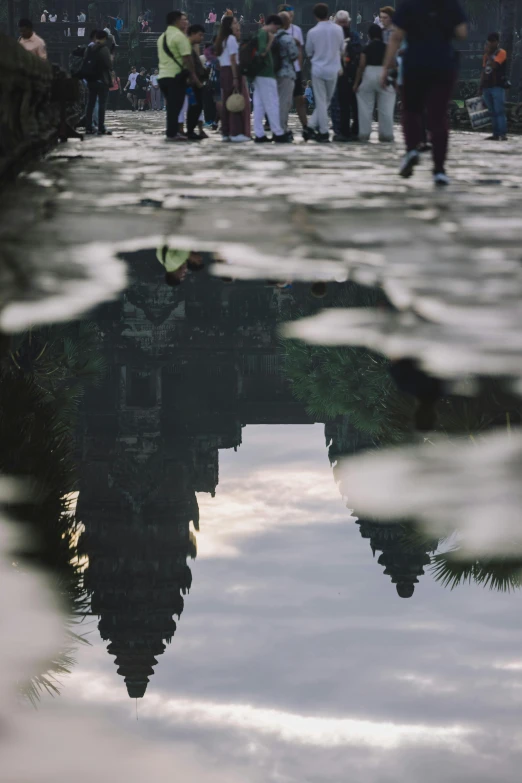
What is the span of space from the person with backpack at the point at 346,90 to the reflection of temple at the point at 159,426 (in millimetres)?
15787

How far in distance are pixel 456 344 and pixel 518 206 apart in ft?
18.3

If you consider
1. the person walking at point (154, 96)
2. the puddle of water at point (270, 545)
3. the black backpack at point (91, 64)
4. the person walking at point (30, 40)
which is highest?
the puddle of water at point (270, 545)

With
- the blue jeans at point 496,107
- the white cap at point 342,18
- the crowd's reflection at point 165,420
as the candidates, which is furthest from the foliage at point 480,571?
the blue jeans at point 496,107

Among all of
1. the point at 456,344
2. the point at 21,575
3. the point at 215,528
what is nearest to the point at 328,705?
the point at 21,575

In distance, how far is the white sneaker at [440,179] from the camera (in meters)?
13.0

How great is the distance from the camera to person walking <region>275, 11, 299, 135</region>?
862 inches

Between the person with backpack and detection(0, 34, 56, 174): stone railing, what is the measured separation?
579cm

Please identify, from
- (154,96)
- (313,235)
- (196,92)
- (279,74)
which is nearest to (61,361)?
(313,235)

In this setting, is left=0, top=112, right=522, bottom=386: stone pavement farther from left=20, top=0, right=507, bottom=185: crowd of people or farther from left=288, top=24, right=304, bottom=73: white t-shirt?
left=288, top=24, right=304, bottom=73: white t-shirt

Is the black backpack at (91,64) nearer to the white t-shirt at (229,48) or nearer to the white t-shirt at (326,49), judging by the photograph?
the white t-shirt at (229,48)

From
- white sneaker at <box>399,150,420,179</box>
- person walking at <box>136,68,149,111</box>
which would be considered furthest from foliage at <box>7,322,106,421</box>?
person walking at <box>136,68,149,111</box>

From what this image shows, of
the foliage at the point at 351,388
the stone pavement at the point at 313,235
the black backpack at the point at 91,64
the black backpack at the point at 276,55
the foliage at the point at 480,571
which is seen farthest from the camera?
the black backpack at the point at 91,64

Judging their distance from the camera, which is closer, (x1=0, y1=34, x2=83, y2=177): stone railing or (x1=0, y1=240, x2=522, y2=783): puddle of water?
(x1=0, y1=240, x2=522, y2=783): puddle of water

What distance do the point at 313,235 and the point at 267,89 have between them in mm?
13147
